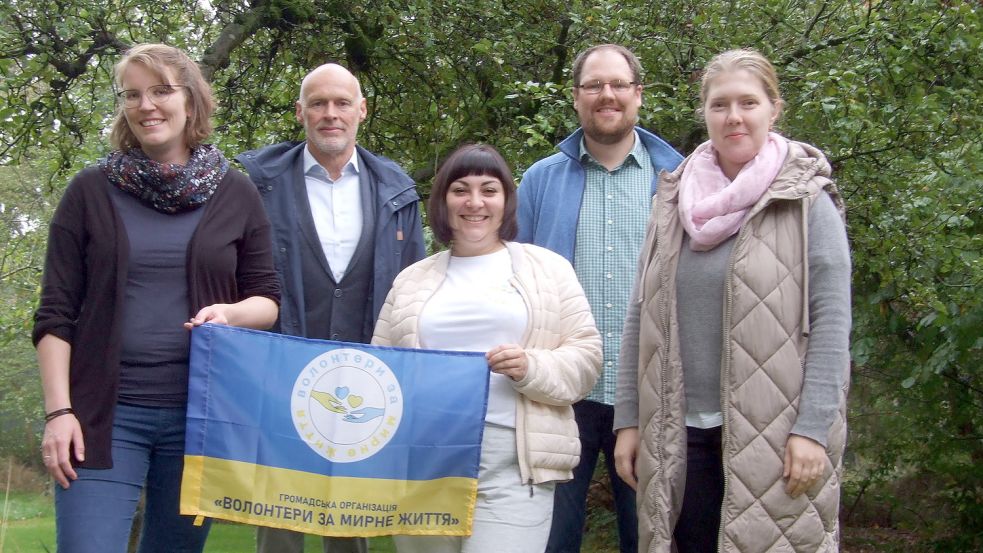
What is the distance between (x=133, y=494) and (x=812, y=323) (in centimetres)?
210

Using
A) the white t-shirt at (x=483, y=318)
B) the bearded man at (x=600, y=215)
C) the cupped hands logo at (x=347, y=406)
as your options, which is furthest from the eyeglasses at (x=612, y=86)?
the cupped hands logo at (x=347, y=406)

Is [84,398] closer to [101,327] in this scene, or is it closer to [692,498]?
[101,327]

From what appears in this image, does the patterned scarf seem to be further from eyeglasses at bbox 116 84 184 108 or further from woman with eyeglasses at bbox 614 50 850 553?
woman with eyeglasses at bbox 614 50 850 553

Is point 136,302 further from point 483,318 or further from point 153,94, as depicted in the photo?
point 483,318

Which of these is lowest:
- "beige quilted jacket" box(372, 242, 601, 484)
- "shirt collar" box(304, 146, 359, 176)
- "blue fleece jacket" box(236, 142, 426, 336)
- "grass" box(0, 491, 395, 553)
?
"grass" box(0, 491, 395, 553)

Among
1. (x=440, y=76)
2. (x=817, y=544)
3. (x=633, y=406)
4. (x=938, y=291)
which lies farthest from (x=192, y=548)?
(x=440, y=76)

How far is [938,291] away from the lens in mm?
5738

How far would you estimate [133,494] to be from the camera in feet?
10.3

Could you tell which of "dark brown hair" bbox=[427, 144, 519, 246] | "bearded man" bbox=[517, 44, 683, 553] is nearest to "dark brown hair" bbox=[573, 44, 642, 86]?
"bearded man" bbox=[517, 44, 683, 553]

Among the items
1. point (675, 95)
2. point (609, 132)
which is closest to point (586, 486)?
point (609, 132)

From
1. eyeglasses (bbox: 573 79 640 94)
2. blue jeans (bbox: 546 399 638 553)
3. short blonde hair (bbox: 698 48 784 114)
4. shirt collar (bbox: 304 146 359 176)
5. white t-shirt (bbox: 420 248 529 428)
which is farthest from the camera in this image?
shirt collar (bbox: 304 146 359 176)

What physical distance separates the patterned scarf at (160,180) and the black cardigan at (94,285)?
5 cm

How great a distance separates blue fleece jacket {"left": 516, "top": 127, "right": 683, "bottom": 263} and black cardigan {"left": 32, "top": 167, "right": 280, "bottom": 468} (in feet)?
4.22

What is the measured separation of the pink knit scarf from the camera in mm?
3012
